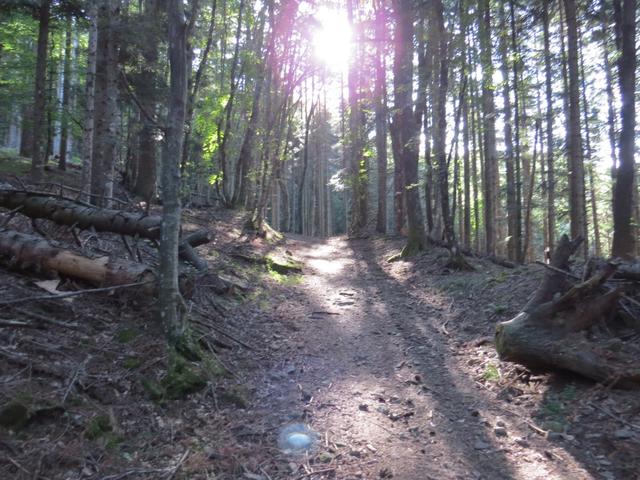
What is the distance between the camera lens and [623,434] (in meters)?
3.83

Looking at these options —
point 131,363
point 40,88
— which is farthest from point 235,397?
point 40,88

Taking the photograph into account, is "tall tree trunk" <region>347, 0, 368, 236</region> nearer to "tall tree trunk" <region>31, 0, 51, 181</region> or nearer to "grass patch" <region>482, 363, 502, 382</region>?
"tall tree trunk" <region>31, 0, 51, 181</region>

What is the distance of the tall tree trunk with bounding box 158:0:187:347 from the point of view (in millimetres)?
4844

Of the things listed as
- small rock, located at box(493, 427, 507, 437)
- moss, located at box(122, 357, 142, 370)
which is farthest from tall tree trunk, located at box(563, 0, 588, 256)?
moss, located at box(122, 357, 142, 370)

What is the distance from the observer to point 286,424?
4.40m

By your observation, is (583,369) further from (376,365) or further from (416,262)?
(416,262)

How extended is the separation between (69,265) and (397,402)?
433 centimetres

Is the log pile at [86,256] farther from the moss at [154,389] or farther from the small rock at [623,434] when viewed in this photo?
the small rock at [623,434]

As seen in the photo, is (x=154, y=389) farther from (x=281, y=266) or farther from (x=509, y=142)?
(x=509, y=142)

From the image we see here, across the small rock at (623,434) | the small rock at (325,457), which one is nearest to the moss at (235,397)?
the small rock at (325,457)

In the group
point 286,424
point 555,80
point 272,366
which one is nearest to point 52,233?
point 272,366

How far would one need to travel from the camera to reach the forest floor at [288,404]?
3.48 m

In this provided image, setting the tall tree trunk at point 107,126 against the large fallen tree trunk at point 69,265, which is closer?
the large fallen tree trunk at point 69,265

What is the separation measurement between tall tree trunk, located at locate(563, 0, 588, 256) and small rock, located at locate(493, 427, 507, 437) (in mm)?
7134
